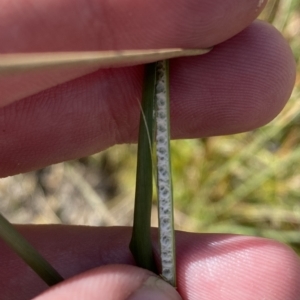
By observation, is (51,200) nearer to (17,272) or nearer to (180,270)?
(17,272)

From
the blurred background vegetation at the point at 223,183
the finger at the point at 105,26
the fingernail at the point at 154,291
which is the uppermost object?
the finger at the point at 105,26

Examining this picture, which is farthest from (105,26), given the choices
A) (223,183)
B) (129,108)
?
(223,183)

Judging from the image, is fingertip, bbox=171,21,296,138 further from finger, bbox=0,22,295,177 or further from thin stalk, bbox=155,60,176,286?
thin stalk, bbox=155,60,176,286

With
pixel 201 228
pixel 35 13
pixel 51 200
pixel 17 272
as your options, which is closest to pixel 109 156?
pixel 51 200

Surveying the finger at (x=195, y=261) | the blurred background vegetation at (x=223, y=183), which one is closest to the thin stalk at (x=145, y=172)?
the finger at (x=195, y=261)

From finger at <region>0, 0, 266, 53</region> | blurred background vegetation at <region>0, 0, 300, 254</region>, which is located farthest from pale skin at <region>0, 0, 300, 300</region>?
blurred background vegetation at <region>0, 0, 300, 254</region>

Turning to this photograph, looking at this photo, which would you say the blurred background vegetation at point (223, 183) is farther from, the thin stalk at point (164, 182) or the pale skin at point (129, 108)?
the thin stalk at point (164, 182)

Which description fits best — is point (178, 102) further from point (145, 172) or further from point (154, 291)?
point (154, 291)
